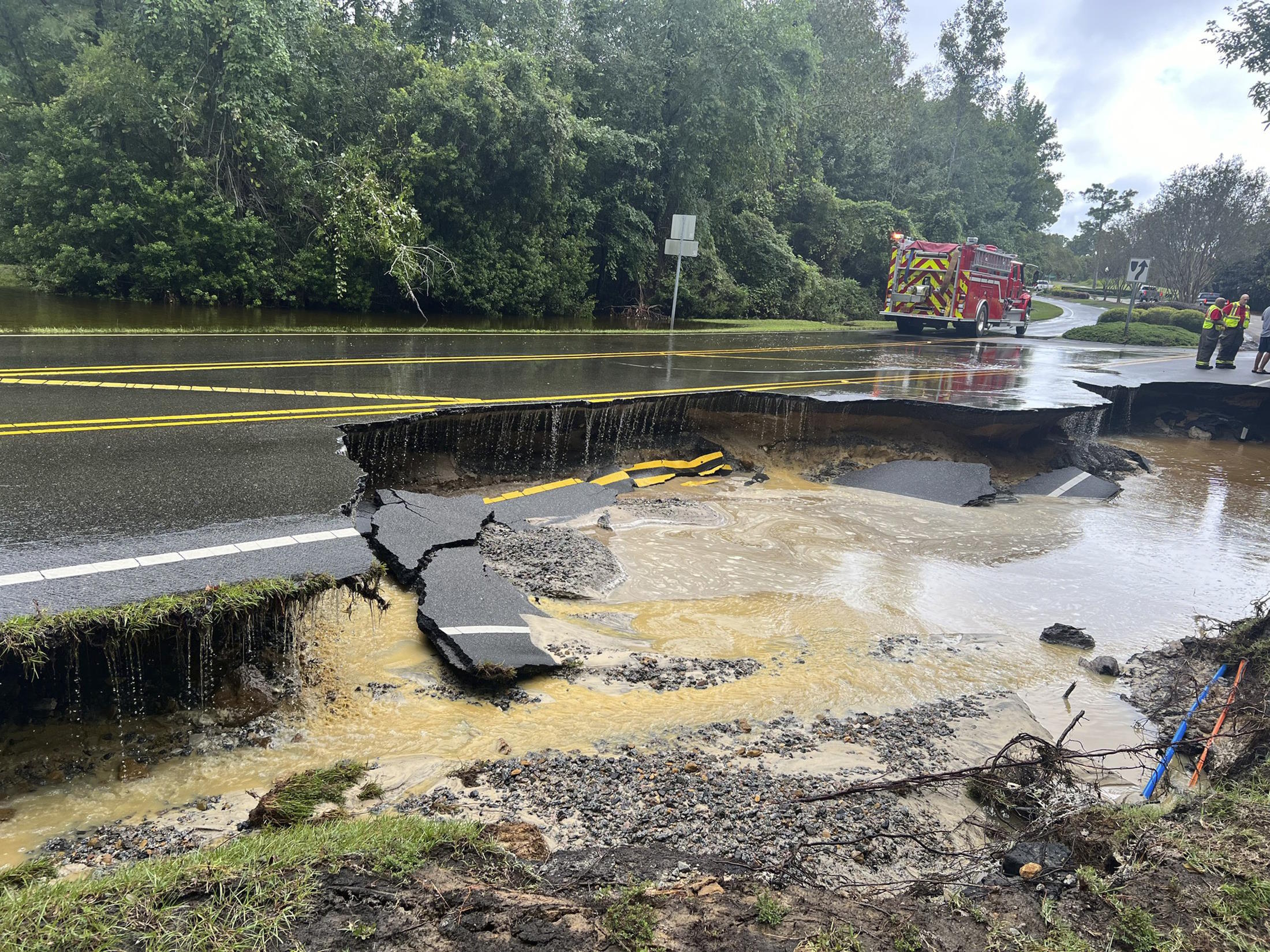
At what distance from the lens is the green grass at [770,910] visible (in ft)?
8.94

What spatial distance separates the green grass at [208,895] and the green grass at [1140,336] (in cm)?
2898

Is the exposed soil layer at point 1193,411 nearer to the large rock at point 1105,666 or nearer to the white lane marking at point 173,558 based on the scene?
the large rock at point 1105,666

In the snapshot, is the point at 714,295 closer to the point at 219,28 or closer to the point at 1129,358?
the point at 1129,358

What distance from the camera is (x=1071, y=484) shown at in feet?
38.1

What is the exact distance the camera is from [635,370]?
12797 millimetres

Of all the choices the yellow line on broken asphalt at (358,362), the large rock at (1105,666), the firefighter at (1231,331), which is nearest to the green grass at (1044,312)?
the firefighter at (1231,331)

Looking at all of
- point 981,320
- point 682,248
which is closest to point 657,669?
point 682,248

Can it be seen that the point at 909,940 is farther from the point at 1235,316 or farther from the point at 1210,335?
the point at 1235,316

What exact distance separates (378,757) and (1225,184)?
59.3 m

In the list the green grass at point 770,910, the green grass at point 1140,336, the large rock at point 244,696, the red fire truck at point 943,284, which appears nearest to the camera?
the green grass at point 770,910

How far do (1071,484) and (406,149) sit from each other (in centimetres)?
1472

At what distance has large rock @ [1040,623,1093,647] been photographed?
657 cm

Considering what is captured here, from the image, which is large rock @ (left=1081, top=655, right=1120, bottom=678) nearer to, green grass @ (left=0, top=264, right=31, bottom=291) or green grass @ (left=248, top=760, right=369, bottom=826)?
green grass @ (left=248, top=760, right=369, bottom=826)

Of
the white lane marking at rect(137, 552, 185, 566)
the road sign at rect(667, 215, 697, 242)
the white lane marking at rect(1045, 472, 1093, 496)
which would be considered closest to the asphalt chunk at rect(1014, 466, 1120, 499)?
the white lane marking at rect(1045, 472, 1093, 496)
